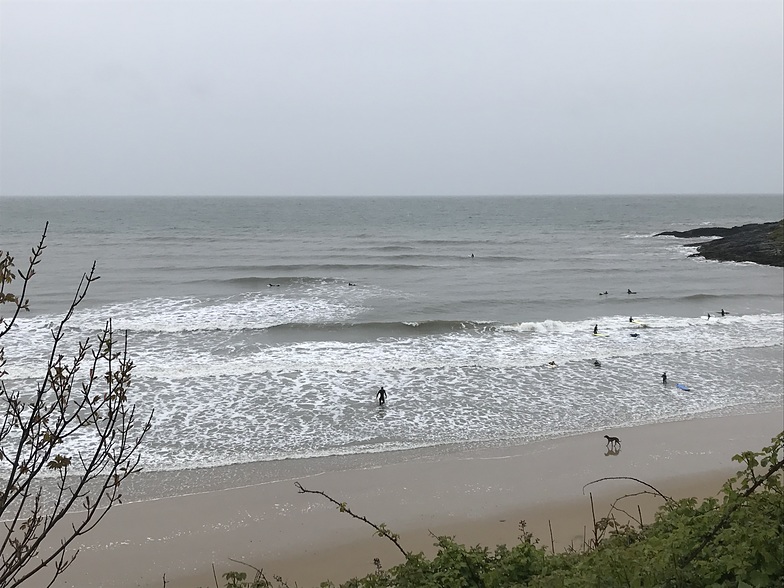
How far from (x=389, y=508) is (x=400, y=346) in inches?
415

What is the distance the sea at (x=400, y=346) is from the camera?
13273mm

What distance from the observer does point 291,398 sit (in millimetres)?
15023

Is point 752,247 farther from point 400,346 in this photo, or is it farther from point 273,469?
point 273,469

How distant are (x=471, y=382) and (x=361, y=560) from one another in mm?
8432

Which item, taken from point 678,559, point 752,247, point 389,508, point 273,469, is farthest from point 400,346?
point 752,247

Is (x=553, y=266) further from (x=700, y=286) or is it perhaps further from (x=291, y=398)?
(x=291, y=398)

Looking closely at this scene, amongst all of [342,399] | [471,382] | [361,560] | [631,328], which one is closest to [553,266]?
[631,328]

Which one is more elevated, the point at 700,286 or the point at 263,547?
the point at 700,286

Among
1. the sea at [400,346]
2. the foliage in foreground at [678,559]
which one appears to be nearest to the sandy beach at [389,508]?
the sea at [400,346]

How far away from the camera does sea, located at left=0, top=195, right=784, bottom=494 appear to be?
43.5 ft

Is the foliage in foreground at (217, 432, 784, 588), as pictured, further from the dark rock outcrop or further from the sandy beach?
the dark rock outcrop

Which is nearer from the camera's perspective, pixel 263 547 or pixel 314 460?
pixel 263 547

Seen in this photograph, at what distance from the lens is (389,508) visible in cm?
992

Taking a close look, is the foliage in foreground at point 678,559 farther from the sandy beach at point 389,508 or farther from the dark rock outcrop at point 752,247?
the dark rock outcrop at point 752,247
